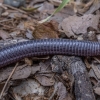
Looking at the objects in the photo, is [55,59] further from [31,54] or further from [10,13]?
[10,13]

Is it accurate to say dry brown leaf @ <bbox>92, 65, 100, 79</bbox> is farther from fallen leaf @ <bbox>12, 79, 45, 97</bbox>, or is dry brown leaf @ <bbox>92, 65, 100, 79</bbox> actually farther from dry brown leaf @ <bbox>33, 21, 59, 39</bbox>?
dry brown leaf @ <bbox>33, 21, 59, 39</bbox>

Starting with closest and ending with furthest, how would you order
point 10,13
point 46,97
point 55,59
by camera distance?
point 46,97, point 55,59, point 10,13

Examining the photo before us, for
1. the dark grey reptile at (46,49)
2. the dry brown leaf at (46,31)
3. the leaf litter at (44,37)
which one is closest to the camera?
the leaf litter at (44,37)

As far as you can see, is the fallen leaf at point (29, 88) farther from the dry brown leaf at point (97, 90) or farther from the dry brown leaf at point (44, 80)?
the dry brown leaf at point (97, 90)

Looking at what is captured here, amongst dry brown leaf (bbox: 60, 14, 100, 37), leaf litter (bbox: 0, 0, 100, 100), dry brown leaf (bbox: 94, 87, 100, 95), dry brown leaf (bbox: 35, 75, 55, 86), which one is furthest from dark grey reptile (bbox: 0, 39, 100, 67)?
dry brown leaf (bbox: 94, 87, 100, 95)

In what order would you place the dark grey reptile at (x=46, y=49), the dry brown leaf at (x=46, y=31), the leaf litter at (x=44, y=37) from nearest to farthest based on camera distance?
the leaf litter at (x=44, y=37), the dark grey reptile at (x=46, y=49), the dry brown leaf at (x=46, y=31)

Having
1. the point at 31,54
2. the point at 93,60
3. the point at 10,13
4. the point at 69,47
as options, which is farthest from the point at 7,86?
the point at 10,13

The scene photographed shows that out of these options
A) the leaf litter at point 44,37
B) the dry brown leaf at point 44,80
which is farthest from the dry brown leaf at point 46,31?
the dry brown leaf at point 44,80
